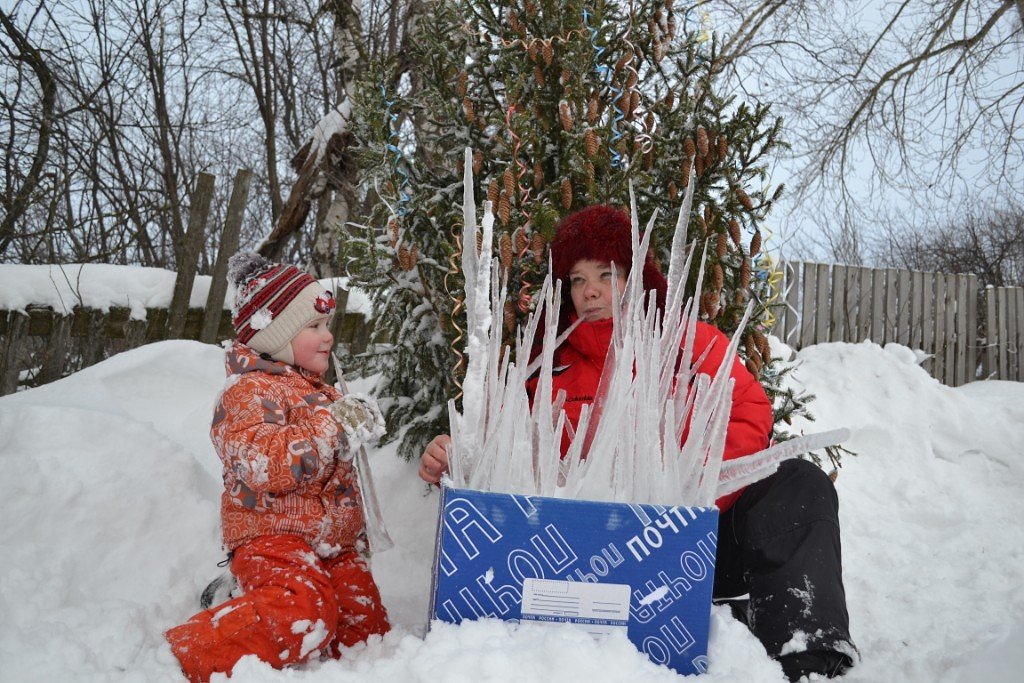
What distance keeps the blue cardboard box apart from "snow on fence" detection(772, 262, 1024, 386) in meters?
6.30

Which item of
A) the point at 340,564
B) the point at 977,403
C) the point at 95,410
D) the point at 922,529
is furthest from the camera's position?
the point at 977,403

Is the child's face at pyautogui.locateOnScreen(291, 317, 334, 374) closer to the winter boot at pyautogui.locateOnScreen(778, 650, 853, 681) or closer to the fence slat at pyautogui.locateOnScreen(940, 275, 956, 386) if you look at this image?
the winter boot at pyautogui.locateOnScreen(778, 650, 853, 681)

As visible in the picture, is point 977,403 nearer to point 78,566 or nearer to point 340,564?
point 340,564

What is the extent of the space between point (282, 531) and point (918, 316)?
8.83 metres

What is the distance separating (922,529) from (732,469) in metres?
2.87

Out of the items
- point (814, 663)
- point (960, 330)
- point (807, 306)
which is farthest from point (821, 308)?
point (814, 663)

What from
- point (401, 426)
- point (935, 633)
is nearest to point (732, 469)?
point (935, 633)

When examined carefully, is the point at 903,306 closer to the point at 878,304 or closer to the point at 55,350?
the point at 878,304

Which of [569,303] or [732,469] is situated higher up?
[569,303]

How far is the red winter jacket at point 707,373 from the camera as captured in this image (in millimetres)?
2020

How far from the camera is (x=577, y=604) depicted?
4.27 feet

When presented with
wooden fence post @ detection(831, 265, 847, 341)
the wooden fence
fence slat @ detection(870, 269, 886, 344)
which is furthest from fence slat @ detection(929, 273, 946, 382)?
the wooden fence

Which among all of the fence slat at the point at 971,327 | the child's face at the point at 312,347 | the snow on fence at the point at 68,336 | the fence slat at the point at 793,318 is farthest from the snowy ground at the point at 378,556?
the fence slat at the point at 971,327

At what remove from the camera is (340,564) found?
220 cm
